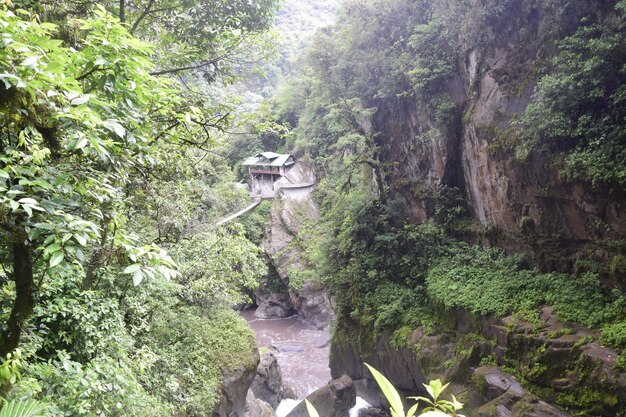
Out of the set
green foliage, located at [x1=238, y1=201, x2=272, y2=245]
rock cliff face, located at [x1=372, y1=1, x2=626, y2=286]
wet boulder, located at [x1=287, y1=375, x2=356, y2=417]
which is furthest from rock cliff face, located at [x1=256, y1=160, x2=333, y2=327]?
rock cliff face, located at [x1=372, y1=1, x2=626, y2=286]

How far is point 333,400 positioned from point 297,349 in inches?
292

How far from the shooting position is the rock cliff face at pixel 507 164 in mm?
9250

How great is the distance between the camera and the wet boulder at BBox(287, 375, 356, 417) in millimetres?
13062

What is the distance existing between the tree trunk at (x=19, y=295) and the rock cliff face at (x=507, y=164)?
1008cm

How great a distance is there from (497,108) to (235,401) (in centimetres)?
1135

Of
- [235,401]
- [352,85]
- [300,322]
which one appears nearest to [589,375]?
[235,401]

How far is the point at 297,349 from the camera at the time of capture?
66.9ft

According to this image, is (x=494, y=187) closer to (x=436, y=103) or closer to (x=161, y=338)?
(x=436, y=103)

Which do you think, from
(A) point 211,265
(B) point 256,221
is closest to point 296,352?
(B) point 256,221

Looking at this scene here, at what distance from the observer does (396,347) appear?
1241cm

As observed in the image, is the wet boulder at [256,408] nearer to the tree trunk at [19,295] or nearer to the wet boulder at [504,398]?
the wet boulder at [504,398]

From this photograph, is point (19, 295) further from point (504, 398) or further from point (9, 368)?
point (504, 398)

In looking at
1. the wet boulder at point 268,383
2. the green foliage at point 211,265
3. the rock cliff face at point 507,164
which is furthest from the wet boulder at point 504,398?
the wet boulder at point 268,383

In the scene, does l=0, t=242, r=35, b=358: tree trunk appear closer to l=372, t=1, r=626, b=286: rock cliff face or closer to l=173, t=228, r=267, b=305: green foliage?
l=173, t=228, r=267, b=305: green foliage
